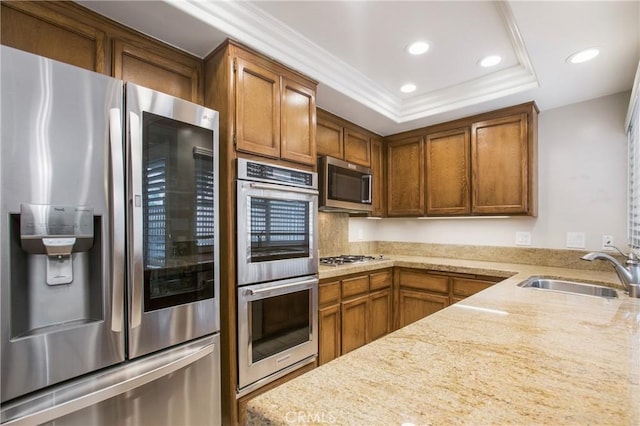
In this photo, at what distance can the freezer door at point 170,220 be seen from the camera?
1245 mm

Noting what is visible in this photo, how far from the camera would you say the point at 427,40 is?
1.96 metres

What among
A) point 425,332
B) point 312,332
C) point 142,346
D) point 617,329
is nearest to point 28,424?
point 142,346

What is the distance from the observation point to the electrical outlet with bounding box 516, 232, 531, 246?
2779mm

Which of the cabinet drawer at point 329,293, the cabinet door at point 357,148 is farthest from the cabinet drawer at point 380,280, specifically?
the cabinet door at point 357,148

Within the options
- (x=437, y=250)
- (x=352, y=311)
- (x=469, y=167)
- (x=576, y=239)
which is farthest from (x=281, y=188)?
(x=576, y=239)

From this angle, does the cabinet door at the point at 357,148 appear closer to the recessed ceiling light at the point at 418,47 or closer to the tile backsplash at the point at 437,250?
the tile backsplash at the point at 437,250

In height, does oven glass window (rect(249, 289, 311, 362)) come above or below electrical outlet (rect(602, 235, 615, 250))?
below

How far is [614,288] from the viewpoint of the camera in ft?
5.98

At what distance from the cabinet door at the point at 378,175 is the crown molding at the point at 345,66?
0.45 meters

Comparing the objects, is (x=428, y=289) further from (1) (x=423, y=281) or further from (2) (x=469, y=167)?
(2) (x=469, y=167)

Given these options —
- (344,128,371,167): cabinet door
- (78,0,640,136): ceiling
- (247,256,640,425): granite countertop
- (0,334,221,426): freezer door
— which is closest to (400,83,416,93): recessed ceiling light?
(78,0,640,136): ceiling

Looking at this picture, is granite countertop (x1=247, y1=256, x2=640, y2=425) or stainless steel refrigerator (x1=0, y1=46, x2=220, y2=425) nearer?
granite countertop (x1=247, y1=256, x2=640, y2=425)

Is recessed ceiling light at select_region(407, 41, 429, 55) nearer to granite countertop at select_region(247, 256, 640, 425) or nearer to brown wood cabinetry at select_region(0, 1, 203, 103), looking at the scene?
brown wood cabinetry at select_region(0, 1, 203, 103)

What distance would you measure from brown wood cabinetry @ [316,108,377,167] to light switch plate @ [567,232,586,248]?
1905mm
